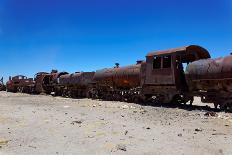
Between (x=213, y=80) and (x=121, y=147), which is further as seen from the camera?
(x=213, y=80)

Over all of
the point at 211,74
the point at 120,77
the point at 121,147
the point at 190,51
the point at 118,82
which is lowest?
the point at 121,147

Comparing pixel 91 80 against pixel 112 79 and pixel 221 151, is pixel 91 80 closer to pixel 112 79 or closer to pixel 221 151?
pixel 112 79

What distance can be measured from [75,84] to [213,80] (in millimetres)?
19786

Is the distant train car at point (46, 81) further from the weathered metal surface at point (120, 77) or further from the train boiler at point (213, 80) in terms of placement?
the train boiler at point (213, 80)

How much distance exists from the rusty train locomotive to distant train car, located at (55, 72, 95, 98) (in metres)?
0.78

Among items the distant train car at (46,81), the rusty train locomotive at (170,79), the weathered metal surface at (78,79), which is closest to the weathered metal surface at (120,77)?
the rusty train locomotive at (170,79)

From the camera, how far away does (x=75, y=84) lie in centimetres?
3516

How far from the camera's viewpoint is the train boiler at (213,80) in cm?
1708

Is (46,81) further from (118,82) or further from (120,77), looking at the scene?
(120,77)

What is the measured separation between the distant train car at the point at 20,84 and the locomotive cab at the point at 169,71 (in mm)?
26883

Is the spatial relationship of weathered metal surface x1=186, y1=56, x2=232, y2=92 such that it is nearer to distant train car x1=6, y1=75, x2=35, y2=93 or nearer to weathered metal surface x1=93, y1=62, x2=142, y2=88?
weathered metal surface x1=93, y1=62, x2=142, y2=88

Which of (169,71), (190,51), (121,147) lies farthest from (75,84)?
(121,147)

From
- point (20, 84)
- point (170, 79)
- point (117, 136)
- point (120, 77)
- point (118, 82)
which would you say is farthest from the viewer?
point (20, 84)

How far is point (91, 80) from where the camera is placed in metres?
32.4
